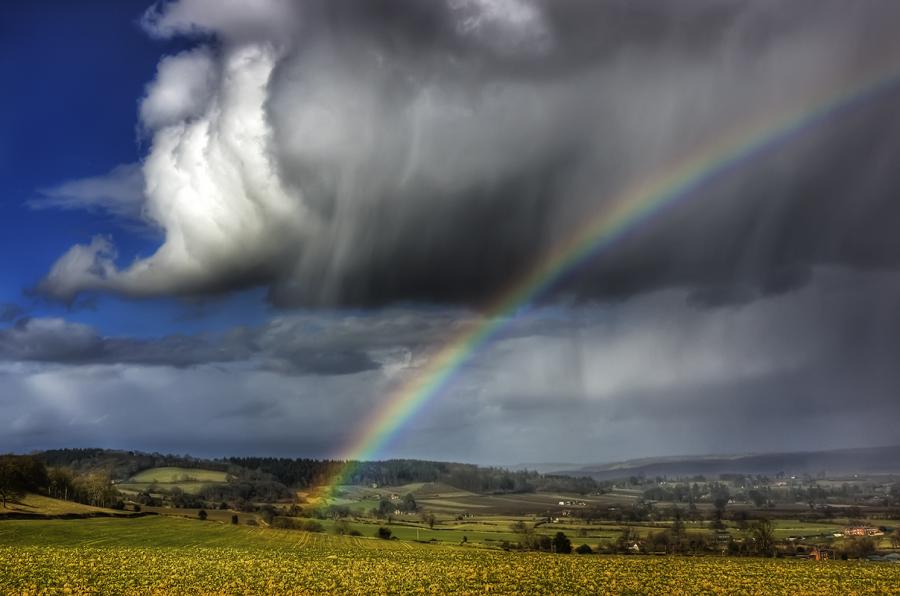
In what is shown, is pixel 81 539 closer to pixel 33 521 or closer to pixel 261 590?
pixel 33 521

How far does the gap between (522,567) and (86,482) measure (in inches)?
6398

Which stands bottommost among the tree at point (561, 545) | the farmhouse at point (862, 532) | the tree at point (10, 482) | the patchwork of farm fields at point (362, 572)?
the farmhouse at point (862, 532)

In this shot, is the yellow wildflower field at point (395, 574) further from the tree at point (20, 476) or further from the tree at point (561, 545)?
the tree at point (20, 476)

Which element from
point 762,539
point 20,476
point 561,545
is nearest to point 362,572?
point 561,545

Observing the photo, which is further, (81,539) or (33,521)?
(33,521)

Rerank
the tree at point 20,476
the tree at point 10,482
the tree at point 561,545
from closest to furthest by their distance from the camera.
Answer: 1. the tree at point 561,545
2. the tree at point 10,482
3. the tree at point 20,476

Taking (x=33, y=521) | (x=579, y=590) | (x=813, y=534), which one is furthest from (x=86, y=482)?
(x=813, y=534)

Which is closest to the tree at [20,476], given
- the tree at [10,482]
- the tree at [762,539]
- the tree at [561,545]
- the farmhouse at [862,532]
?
the tree at [10,482]

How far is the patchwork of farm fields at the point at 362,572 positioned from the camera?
173 ft

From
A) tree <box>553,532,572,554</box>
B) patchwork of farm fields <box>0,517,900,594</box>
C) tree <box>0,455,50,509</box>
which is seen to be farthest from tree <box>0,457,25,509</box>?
tree <box>553,532,572,554</box>

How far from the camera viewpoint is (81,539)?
9331 centimetres

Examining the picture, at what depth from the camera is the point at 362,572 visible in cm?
6306

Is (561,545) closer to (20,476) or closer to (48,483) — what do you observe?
(20,476)

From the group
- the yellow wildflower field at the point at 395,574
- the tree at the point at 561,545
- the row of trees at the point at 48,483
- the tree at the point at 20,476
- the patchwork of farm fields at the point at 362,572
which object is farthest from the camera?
the row of trees at the point at 48,483
